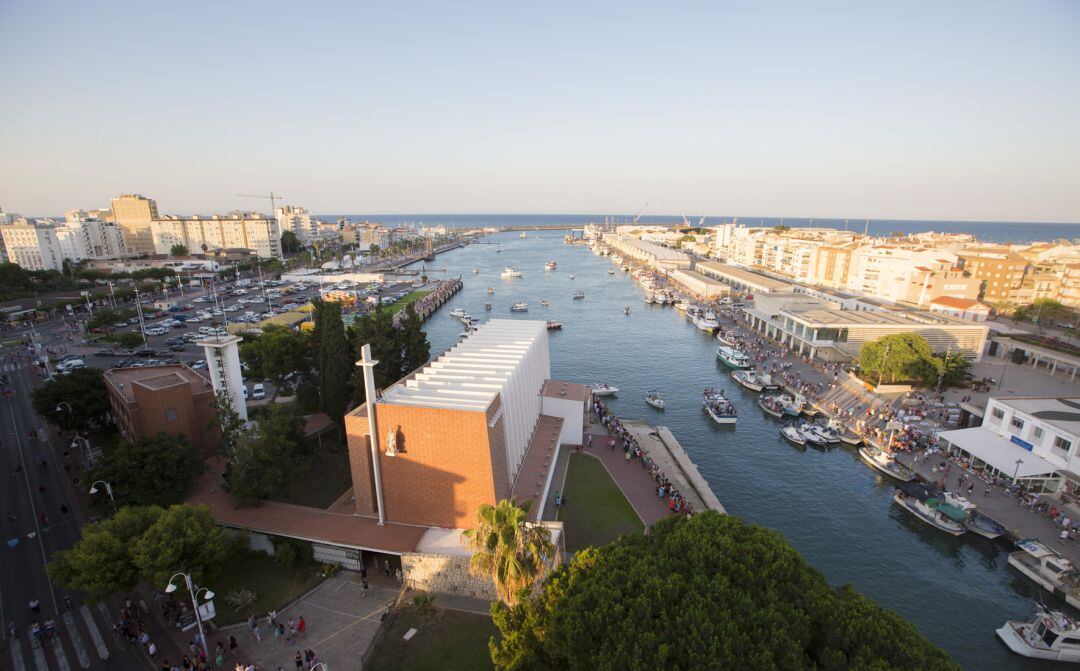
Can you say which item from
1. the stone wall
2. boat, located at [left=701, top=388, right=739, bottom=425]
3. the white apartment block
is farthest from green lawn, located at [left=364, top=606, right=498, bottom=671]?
the white apartment block

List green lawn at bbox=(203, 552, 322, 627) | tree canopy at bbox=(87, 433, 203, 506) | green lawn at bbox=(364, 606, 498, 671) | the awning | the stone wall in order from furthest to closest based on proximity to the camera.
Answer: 1. the awning
2. tree canopy at bbox=(87, 433, 203, 506)
3. the stone wall
4. green lawn at bbox=(203, 552, 322, 627)
5. green lawn at bbox=(364, 606, 498, 671)

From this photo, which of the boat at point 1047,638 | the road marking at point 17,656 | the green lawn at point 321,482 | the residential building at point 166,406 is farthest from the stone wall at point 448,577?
the boat at point 1047,638

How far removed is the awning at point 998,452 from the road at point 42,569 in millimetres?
47820

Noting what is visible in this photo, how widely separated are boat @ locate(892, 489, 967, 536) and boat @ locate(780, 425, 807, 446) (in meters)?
7.80

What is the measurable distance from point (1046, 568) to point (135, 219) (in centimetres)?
22797

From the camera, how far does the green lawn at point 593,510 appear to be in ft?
Result: 84.2

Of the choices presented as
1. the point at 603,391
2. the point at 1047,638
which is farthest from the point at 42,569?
the point at 1047,638

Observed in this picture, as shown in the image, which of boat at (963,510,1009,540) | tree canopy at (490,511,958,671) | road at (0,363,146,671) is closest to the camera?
tree canopy at (490,511,958,671)

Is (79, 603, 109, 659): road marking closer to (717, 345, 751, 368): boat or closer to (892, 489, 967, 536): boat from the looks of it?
(892, 489, 967, 536): boat

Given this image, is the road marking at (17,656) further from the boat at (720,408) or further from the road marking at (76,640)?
the boat at (720,408)

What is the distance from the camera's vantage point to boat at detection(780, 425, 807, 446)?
39.9 metres

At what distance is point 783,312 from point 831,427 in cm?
2636

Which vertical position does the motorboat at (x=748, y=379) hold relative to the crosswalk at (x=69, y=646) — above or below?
below

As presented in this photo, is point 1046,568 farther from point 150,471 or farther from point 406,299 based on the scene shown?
point 406,299
